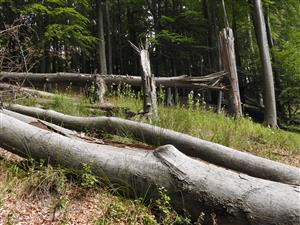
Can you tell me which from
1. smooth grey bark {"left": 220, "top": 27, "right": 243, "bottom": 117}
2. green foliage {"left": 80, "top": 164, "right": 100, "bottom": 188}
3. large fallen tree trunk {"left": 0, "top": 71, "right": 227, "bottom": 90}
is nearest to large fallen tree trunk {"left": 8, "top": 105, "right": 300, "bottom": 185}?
green foliage {"left": 80, "top": 164, "right": 100, "bottom": 188}

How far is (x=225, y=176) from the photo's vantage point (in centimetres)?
315

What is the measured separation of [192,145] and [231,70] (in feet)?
19.6

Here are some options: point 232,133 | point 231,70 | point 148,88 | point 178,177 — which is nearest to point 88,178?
point 178,177

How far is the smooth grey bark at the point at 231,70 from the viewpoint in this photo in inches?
392

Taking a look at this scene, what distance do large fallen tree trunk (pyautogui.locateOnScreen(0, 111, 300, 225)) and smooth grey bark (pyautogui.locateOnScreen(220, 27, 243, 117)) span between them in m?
6.66

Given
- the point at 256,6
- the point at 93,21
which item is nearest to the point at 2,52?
the point at 256,6

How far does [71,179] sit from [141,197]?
2.57 ft

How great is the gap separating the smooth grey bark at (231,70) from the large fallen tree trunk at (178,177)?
666cm

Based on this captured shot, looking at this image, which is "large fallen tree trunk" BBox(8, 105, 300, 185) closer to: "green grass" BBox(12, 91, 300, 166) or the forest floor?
"green grass" BBox(12, 91, 300, 166)

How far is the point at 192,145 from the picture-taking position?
4.53 m

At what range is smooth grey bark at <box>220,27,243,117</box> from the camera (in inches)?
392

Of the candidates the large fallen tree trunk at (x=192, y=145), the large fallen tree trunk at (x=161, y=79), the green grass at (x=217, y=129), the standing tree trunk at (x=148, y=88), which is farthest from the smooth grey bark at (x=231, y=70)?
the large fallen tree trunk at (x=192, y=145)

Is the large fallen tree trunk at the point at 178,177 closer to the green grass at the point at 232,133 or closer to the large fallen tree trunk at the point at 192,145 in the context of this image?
the large fallen tree trunk at the point at 192,145

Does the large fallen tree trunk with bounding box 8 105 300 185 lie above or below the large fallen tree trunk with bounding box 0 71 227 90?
below
